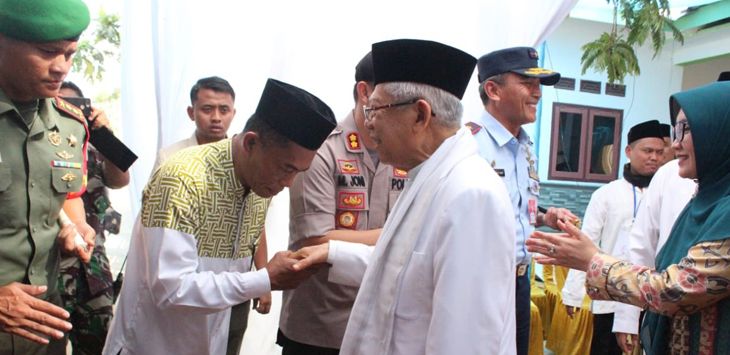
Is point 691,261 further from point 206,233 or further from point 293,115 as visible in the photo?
point 206,233

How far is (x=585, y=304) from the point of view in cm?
456

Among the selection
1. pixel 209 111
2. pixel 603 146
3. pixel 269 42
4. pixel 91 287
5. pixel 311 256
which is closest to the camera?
pixel 311 256

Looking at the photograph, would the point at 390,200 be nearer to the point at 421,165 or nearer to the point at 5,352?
the point at 421,165

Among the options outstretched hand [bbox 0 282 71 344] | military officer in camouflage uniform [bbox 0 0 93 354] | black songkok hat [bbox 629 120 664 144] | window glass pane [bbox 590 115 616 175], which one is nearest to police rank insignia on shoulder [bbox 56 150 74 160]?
military officer in camouflage uniform [bbox 0 0 93 354]

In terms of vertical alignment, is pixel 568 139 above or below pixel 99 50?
below

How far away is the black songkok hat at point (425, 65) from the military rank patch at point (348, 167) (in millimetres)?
604

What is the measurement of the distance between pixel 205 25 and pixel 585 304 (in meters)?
3.61

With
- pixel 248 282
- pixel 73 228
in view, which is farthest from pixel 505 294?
pixel 73 228

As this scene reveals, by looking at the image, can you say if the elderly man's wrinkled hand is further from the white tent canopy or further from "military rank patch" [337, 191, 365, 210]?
the white tent canopy

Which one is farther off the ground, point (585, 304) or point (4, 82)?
point (4, 82)

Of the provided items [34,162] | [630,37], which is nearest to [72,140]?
[34,162]

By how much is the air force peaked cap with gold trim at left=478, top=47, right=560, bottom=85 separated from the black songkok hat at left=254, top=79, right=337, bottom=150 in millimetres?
1242

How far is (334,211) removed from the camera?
6.97 feet

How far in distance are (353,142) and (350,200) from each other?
0.23m
